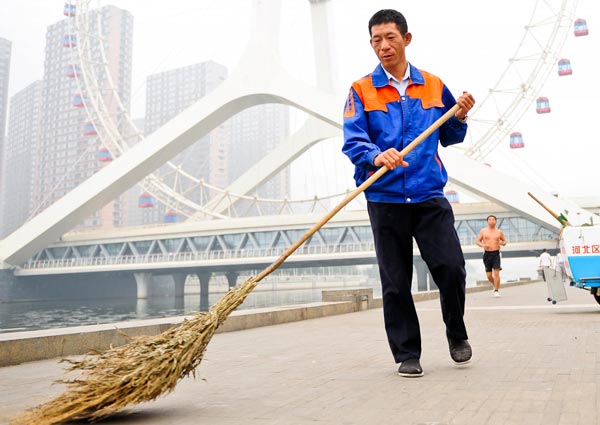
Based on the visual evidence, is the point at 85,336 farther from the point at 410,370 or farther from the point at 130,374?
the point at 410,370

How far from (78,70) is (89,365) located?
135 ft

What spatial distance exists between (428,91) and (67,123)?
247 ft

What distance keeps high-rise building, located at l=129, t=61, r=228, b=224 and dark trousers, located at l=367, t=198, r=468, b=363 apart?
6899cm

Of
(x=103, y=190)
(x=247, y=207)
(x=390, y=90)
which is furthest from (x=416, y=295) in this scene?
(x=247, y=207)

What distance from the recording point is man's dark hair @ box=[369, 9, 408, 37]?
280cm

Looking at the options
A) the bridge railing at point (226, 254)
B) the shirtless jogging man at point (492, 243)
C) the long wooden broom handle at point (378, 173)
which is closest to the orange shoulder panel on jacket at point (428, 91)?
the long wooden broom handle at point (378, 173)

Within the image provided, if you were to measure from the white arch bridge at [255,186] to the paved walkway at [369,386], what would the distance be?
76.6ft

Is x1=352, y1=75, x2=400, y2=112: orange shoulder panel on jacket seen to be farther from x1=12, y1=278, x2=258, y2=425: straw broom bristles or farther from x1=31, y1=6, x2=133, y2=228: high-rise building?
x1=31, y1=6, x2=133, y2=228: high-rise building

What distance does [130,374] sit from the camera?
6.77 feet

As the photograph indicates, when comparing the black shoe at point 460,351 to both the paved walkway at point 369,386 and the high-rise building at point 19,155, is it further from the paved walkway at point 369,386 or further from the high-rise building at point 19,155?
the high-rise building at point 19,155

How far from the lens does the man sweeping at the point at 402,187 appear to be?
2.76 m

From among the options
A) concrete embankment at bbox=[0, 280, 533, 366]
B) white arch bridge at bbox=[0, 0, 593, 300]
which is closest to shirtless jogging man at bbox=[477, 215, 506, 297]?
concrete embankment at bbox=[0, 280, 533, 366]

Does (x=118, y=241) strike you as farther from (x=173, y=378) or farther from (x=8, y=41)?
(x=173, y=378)

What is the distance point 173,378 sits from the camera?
6.99 ft
